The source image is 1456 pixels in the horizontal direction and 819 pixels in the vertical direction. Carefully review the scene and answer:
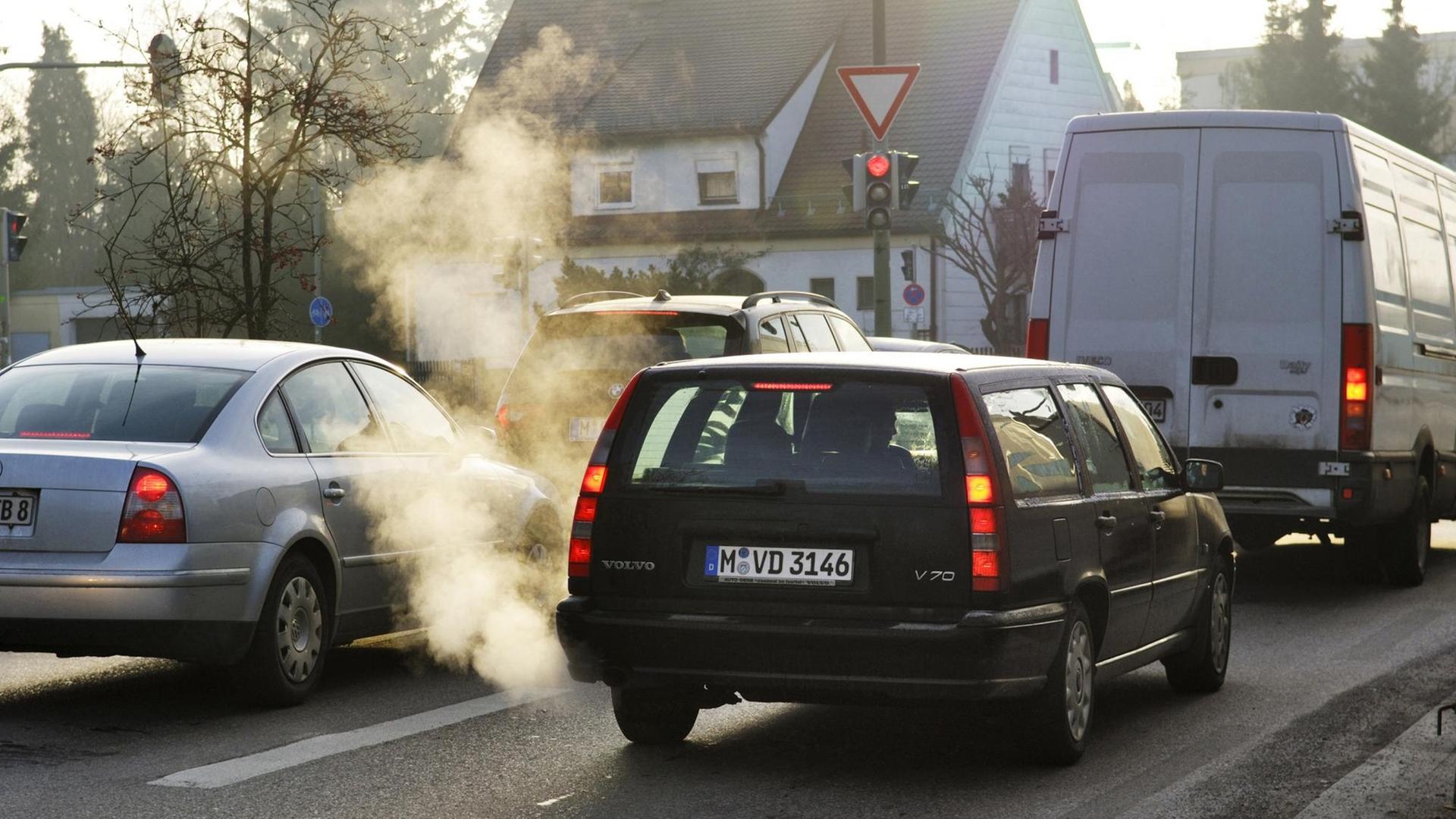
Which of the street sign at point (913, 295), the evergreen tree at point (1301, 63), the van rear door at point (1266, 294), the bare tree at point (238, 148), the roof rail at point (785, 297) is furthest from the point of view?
the evergreen tree at point (1301, 63)

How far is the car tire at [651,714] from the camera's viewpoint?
725 cm

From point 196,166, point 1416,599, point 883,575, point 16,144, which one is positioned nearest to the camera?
point 883,575

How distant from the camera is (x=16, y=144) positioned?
265 ft

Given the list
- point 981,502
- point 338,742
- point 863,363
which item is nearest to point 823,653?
point 981,502

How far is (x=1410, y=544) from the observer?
13266mm

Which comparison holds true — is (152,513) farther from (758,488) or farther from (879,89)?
(879,89)

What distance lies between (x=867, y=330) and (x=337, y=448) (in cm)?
3808

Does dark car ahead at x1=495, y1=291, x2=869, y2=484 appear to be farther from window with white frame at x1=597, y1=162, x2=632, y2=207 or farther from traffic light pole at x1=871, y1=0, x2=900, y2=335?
window with white frame at x1=597, y1=162, x2=632, y2=207

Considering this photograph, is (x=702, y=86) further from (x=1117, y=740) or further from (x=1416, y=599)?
(x=1117, y=740)

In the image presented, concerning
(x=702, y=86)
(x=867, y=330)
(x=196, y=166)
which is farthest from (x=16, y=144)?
(x=196, y=166)

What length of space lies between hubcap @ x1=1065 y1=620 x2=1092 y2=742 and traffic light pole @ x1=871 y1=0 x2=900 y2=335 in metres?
13.1

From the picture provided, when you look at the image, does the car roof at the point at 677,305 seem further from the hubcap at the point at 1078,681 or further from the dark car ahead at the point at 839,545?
the hubcap at the point at 1078,681

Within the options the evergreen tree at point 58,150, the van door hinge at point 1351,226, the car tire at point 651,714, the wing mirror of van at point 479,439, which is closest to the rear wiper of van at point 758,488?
the car tire at point 651,714

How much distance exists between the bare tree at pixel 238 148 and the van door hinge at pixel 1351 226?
608cm
